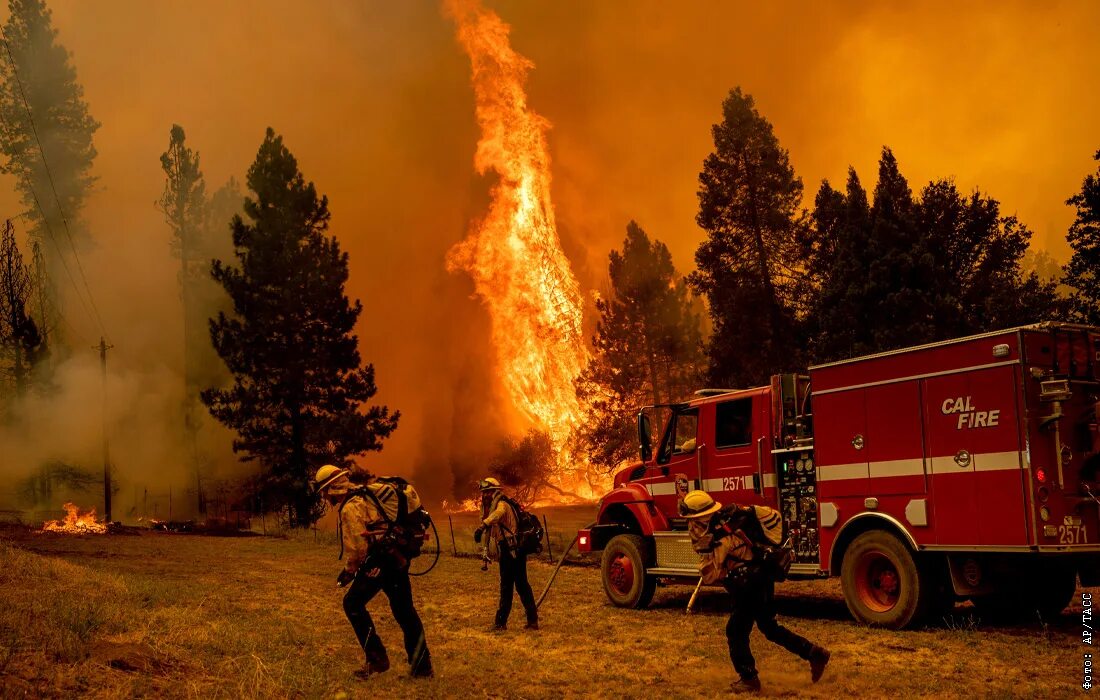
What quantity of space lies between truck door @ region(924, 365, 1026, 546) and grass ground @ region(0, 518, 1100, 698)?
1374 millimetres

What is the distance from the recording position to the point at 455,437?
60.8m

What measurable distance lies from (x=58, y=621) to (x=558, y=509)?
4327 centimetres

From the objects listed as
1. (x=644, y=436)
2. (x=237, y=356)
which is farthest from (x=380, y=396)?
(x=644, y=436)

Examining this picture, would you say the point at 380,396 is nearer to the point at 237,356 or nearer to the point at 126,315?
the point at 126,315

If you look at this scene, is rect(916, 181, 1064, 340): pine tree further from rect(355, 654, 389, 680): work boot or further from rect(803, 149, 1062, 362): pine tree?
rect(355, 654, 389, 680): work boot

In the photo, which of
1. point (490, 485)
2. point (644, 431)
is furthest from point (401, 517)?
point (644, 431)

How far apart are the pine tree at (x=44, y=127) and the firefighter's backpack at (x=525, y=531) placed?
55625 millimetres

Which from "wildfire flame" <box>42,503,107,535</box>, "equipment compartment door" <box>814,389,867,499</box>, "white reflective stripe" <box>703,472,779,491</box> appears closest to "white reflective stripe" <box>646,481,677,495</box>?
"white reflective stripe" <box>703,472,779,491</box>

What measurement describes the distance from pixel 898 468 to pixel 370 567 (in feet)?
22.8

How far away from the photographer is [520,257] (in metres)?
60.5

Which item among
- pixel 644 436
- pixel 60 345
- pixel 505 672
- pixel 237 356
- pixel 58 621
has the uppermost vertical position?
pixel 60 345

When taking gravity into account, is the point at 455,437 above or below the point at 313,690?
above

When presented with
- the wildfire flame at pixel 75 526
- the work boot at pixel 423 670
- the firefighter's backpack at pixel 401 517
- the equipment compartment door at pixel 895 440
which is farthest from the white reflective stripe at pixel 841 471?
the wildfire flame at pixel 75 526

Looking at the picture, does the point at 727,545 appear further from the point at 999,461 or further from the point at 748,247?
the point at 748,247
